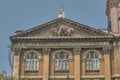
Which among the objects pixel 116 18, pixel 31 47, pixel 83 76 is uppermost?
pixel 116 18

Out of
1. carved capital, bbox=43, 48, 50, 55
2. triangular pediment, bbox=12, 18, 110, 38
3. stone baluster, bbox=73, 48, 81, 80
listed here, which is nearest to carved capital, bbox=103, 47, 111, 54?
triangular pediment, bbox=12, 18, 110, 38

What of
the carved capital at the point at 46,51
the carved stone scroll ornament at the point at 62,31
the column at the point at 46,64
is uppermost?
the carved stone scroll ornament at the point at 62,31

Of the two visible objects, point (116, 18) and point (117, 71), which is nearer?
point (117, 71)

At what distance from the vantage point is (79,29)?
157ft

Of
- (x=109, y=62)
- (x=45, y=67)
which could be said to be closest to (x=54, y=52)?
(x=45, y=67)

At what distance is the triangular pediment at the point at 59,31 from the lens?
1868 inches

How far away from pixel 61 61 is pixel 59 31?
12.1ft

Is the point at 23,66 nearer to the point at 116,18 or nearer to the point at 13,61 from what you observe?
the point at 13,61

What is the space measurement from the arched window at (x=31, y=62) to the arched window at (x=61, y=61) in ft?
8.02

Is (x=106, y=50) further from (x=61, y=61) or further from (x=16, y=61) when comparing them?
(x=16, y=61)

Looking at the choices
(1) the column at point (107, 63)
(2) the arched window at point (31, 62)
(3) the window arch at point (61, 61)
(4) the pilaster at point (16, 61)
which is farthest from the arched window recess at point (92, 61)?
(4) the pilaster at point (16, 61)

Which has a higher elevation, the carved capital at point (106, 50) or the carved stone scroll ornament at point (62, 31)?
the carved stone scroll ornament at point (62, 31)

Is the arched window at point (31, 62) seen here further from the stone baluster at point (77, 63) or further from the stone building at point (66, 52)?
the stone baluster at point (77, 63)

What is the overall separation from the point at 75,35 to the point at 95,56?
11.4ft
